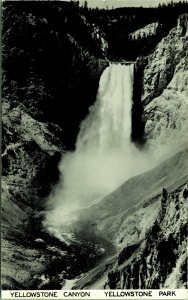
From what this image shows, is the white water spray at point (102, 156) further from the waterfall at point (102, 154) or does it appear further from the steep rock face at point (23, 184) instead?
the steep rock face at point (23, 184)

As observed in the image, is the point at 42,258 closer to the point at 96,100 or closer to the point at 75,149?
the point at 75,149

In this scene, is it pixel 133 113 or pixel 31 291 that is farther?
pixel 133 113

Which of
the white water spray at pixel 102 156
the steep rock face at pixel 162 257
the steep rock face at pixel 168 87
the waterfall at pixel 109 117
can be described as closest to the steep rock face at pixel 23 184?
the white water spray at pixel 102 156

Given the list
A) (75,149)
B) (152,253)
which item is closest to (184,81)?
(75,149)

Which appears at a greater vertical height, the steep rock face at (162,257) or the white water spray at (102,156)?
the white water spray at (102,156)

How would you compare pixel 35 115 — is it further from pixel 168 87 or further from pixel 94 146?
pixel 168 87

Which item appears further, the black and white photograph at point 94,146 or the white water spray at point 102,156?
the white water spray at point 102,156
